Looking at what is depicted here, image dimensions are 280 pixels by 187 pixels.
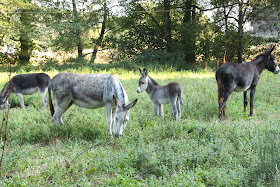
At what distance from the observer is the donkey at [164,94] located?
7738mm

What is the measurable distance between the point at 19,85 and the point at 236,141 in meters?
8.65

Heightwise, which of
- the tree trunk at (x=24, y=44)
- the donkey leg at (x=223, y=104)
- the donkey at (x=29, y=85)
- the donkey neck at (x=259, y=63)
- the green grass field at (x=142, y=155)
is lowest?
the green grass field at (x=142, y=155)

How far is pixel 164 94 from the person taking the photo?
7.98 meters

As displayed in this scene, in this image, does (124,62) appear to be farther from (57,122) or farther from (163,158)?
(163,158)

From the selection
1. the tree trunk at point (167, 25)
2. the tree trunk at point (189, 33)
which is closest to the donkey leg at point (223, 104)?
the tree trunk at point (189, 33)

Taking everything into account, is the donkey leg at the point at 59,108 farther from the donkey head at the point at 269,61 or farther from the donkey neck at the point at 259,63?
the donkey head at the point at 269,61

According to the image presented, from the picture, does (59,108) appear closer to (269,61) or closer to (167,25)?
(269,61)

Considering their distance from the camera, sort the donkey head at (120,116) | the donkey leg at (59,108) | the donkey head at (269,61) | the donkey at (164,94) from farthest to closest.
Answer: the donkey head at (269,61), the donkey at (164,94), the donkey leg at (59,108), the donkey head at (120,116)

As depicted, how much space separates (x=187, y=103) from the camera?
29.8ft

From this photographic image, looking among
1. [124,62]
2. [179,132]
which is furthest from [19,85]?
[124,62]

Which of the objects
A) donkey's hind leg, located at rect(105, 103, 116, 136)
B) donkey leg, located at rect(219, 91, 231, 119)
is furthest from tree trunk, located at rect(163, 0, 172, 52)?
donkey's hind leg, located at rect(105, 103, 116, 136)

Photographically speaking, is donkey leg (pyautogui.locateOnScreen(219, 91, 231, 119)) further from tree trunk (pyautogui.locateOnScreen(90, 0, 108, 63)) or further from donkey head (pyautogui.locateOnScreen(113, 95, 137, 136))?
tree trunk (pyautogui.locateOnScreen(90, 0, 108, 63))

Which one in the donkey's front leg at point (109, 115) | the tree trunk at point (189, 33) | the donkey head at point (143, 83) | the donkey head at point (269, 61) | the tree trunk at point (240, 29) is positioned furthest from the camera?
the tree trunk at point (189, 33)

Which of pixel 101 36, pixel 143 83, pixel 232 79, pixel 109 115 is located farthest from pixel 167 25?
pixel 109 115
